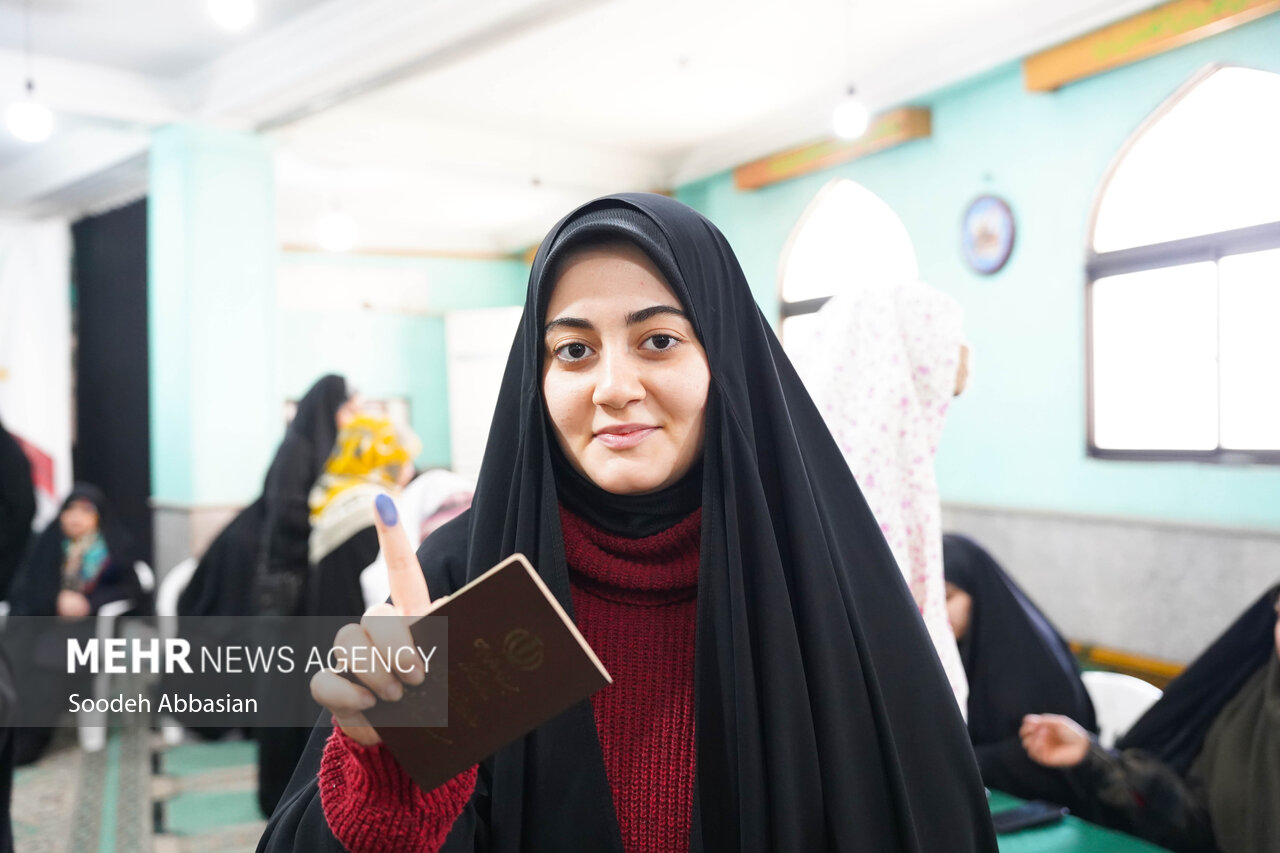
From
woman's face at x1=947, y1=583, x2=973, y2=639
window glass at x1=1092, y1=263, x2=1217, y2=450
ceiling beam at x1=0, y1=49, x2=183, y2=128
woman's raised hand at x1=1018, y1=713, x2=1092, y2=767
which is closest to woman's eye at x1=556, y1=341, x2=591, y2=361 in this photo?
woman's raised hand at x1=1018, y1=713, x2=1092, y2=767

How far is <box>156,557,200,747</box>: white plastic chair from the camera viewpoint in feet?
12.0

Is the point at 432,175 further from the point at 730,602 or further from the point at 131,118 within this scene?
the point at 730,602

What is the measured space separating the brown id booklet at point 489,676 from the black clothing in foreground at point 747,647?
196 mm

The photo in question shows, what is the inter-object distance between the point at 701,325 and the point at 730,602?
0.26 metres

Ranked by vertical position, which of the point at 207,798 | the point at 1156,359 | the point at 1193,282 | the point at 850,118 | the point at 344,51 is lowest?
the point at 207,798

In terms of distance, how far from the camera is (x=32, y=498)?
281 cm

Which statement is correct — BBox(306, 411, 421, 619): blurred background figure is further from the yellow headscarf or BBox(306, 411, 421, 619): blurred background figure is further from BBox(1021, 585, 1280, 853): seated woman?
BBox(1021, 585, 1280, 853): seated woman

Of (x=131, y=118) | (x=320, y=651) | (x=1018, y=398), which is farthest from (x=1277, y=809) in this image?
(x=131, y=118)

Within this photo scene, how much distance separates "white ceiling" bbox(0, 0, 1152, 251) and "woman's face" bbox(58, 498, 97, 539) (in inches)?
73.2

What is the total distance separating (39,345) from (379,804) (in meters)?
6.93

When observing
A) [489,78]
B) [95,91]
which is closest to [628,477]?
[489,78]

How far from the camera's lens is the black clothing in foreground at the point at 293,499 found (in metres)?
2.92

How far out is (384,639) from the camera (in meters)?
0.65

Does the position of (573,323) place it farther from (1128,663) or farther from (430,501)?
(1128,663)
